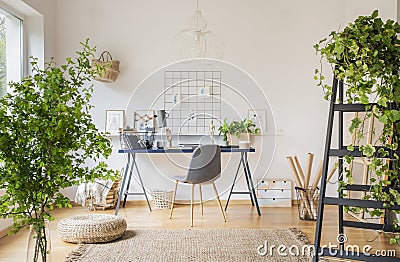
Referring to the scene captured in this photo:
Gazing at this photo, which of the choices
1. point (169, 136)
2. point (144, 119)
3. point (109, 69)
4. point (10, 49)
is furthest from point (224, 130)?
point (10, 49)

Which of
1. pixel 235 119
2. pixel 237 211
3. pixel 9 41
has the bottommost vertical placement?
pixel 237 211

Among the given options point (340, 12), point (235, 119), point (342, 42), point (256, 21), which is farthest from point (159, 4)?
point (342, 42)

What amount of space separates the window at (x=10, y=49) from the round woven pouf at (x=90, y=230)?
1.43 m

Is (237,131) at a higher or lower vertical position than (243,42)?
lower

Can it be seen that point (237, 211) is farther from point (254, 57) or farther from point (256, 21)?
point (256, 21)

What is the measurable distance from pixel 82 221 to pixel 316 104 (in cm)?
307

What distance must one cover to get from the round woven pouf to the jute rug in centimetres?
6

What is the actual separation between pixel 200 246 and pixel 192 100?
224cm

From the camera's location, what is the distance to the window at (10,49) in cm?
459

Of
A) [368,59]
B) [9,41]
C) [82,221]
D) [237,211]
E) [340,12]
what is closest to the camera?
[368,59]

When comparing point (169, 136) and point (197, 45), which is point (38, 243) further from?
point (197, 45)

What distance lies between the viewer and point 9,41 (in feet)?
15.9

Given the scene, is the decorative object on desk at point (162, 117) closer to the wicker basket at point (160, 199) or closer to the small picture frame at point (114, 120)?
the small picture frame at point (114, 120)

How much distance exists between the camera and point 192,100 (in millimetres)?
5688
